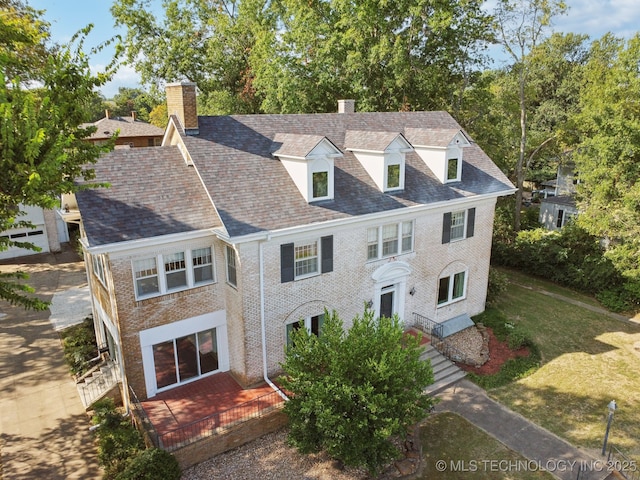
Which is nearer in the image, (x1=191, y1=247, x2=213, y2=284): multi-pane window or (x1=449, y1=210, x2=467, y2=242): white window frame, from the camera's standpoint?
(x1=191, y1=247, x2=213, y2=284): multi-pane window

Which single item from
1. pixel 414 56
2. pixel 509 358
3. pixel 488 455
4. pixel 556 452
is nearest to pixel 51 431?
pixel 488 455

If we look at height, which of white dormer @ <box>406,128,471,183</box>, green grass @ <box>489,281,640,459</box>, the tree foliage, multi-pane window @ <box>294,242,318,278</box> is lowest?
green grass @ <box>489,281,640,459</box>

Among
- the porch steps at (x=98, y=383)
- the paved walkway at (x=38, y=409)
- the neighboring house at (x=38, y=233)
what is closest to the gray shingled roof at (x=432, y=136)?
the porch steps at (x=98, y=383)

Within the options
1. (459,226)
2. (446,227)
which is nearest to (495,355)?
(459,226)

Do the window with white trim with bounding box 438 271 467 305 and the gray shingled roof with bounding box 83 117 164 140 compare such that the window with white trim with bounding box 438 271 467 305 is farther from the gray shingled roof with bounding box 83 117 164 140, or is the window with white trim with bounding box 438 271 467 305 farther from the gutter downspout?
the gray shingled roof with bounding box 83 117 164 140

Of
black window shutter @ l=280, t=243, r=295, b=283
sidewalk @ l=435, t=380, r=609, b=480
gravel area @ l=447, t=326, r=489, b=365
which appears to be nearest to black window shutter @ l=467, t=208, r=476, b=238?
gravel area @ l=447, t=326, r=489, b=365
